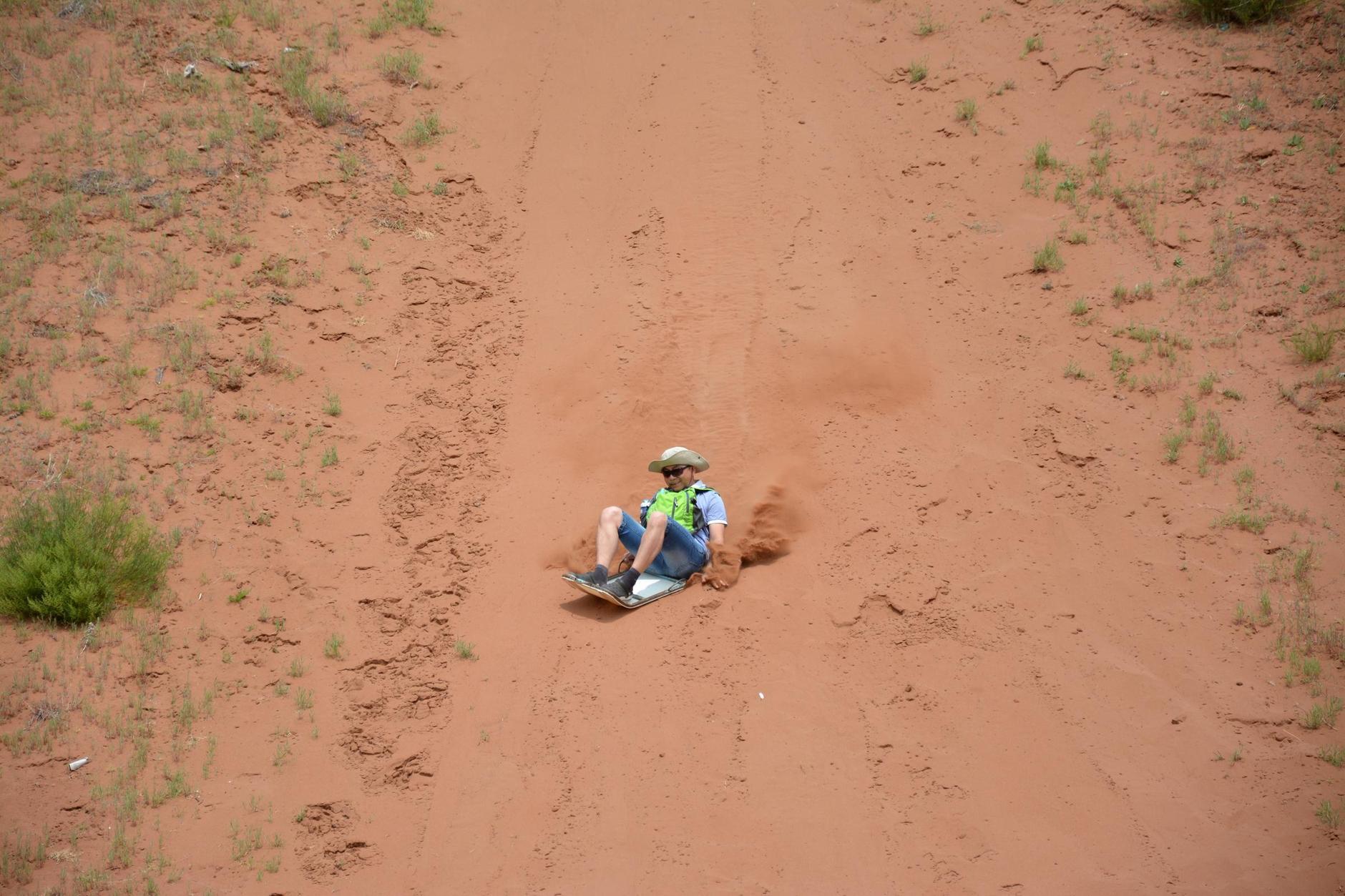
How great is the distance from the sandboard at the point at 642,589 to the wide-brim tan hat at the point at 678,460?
2.62ft

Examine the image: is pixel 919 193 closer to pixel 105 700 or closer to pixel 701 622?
pixel 701 622

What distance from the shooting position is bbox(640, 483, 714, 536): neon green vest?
756 centimetres

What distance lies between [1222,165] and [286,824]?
369 inches

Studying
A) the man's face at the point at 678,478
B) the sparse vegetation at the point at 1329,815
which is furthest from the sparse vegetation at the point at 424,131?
the sparse vegetation at the point at 1329,815

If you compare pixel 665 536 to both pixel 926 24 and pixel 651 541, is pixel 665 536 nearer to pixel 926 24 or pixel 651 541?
pixel 651 541

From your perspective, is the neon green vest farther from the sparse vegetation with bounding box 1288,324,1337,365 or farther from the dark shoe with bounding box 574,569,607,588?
the sparse vegetation with bounding box 1288,324,1337,365

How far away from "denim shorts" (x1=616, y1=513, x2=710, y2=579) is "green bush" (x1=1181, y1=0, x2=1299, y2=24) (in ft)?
27.1

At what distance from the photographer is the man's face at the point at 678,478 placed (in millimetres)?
7637

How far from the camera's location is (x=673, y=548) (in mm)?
7355

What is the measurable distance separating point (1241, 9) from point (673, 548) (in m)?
8.54

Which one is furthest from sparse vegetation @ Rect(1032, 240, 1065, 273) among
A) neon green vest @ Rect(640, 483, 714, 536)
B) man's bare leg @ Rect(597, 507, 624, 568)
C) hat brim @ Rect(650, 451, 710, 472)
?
man's bare leg @ Rect(597, 507, 624, 568)

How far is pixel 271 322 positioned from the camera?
9297mm

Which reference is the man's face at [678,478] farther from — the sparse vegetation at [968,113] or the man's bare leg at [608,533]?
the sparse vegetation at [968,113]

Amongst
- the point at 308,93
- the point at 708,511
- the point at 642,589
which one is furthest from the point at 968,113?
the point at 308,93
